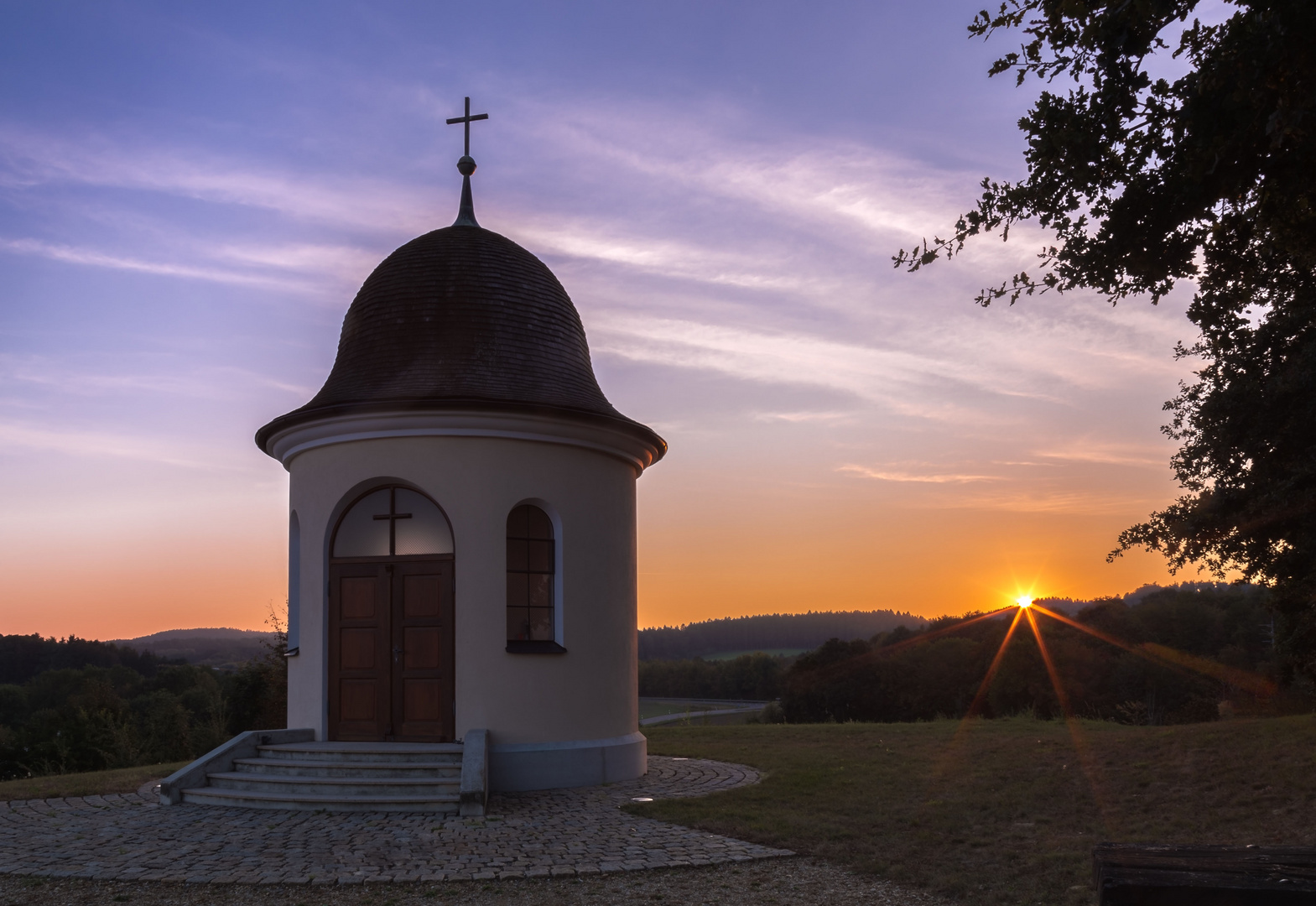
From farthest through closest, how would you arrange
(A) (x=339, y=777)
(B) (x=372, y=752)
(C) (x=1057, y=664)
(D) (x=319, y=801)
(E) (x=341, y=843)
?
(C) (x=1057, y=664) < (B) (x=372, y=752) < (A) (x=339, y=777) < (D) (x=319, y=801) < (E) (x=341, y=843)

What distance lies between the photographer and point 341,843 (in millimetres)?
8453

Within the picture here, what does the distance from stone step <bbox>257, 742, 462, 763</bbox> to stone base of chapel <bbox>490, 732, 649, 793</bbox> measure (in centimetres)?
59

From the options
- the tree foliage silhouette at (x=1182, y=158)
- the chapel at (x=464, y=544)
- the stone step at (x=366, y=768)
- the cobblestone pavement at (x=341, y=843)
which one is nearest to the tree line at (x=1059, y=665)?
the chapel at (x=464, y=544)

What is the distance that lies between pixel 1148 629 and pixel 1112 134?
4300 cm

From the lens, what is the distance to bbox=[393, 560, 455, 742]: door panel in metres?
11.8

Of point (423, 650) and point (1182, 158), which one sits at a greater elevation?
point (1182, 158)

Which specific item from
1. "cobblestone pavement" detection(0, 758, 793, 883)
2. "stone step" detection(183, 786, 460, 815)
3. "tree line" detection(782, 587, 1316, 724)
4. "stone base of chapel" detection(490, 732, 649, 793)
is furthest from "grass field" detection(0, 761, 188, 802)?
"tree line" detection(782, 587, 1316, 724)

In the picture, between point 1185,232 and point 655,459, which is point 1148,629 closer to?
point 655,459

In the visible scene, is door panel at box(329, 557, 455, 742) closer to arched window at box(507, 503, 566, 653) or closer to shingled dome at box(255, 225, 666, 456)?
arched window at box(507, 503, 566, 653)

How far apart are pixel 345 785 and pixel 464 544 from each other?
2.81m

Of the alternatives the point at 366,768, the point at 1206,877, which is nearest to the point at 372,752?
the point at 366,768

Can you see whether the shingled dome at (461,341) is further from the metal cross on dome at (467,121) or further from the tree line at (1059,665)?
the tree line at (1059,665)

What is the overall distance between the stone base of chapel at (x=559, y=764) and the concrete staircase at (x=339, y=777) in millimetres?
533

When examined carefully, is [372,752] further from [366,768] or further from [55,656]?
[55,656]
